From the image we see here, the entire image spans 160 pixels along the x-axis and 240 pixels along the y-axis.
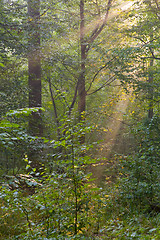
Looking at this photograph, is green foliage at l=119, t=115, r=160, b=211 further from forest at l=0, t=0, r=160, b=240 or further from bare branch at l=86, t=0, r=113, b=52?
bare branch at l=86, t=0, r=113, b=52

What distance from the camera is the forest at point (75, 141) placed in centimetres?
377

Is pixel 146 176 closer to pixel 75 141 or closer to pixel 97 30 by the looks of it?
pixel 75 141

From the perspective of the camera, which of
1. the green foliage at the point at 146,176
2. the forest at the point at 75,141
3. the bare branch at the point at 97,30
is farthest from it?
the bare branch at the point at 97,30

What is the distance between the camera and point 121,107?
66.5ft

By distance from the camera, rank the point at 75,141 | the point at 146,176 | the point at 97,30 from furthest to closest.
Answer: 1. the point at 97,30
2. the point at 146,176
3. the point at 75,141

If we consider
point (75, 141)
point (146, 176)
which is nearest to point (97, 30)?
point (146, 176)

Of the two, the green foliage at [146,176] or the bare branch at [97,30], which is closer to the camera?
the green foliage at [146,176]

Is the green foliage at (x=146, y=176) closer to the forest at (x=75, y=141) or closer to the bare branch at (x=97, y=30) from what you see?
the forest at (x=75, y=141)

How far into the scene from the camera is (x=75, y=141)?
4086 mm

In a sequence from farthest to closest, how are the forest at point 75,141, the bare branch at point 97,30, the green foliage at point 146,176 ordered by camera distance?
the bare branch at point 97,30 → the green foliage at point 146,176 → the forest at point 75,141

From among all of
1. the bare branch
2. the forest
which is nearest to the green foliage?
the forest

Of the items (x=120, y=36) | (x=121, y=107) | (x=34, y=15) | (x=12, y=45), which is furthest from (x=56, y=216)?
(x=121, y=107)

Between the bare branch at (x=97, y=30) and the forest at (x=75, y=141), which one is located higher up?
the bare branch at (x=97, y=30)

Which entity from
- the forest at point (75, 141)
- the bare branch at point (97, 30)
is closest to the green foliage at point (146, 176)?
the forest at point (75, 141)
